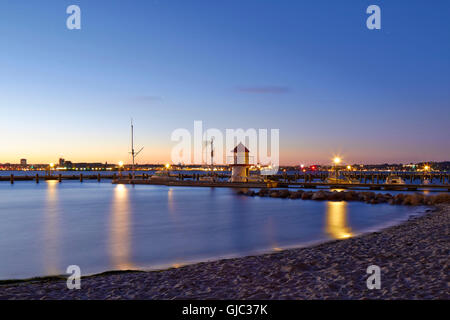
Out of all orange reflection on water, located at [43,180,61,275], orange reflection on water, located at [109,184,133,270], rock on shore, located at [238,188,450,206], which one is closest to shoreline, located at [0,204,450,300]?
orange reflection on water, located at [43,180,61,275]

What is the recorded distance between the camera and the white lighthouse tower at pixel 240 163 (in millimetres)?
51769

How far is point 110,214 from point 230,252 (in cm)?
1707

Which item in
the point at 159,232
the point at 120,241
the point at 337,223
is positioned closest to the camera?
the point at 120,241

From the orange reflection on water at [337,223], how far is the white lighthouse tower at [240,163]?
21.9 m

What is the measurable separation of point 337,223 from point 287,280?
594 inches

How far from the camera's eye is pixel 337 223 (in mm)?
22016

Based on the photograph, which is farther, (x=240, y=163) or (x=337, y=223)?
(x=240, y=163)

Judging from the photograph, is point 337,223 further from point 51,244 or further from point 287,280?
point 287,280

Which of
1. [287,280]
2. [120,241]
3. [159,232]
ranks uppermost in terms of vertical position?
[287,280]

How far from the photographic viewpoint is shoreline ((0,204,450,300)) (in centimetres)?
691

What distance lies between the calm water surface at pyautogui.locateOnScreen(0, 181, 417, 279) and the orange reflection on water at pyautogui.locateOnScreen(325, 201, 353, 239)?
0.05m

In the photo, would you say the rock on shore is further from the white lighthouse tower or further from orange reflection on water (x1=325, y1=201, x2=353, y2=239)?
the white lighthouse tower

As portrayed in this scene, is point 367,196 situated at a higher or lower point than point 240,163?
lower

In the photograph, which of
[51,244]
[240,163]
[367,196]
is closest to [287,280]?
[51,244]
